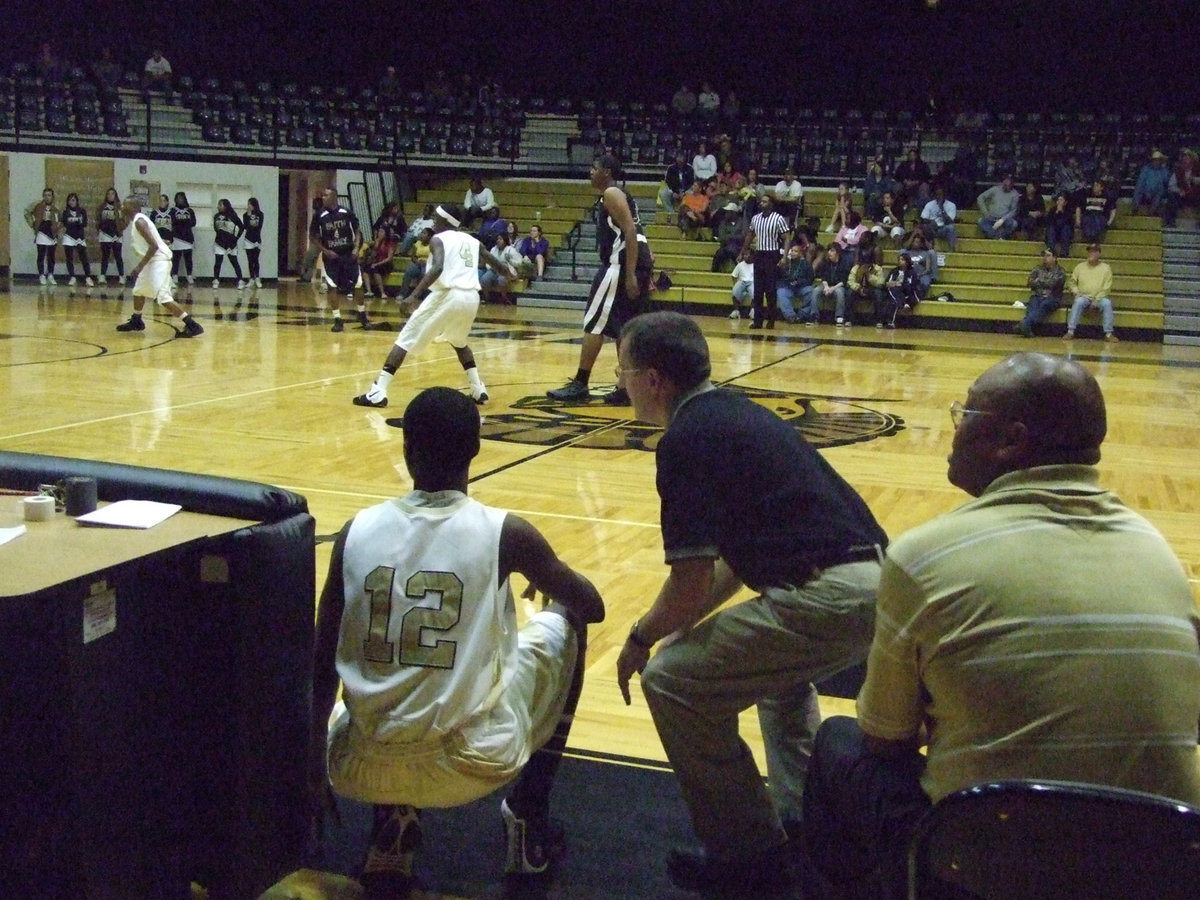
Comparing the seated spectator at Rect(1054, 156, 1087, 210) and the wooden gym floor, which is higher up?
the seated spectator at Rect(1054, 156, 1087, 210)

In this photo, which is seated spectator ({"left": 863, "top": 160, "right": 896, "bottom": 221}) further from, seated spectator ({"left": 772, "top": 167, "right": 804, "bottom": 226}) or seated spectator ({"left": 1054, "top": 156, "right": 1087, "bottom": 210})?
seated spectator ({"left": 1054, "top": 156, "right": 1087, "bottom": 210})

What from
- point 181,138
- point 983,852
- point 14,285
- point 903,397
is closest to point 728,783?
point 983,852

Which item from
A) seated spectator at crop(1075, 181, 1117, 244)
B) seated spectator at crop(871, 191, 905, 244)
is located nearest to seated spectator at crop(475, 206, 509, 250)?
seated spectator at crop(871, 191, 905, 244)

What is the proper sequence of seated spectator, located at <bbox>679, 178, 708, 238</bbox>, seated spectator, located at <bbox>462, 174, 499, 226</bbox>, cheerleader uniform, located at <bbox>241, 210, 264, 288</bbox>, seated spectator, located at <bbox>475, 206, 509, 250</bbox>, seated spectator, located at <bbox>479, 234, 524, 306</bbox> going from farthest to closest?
cheerleader uniform, located at <bbox>241, 210, 264, 288</bbox>, seated spectator, located at <bbox>462, 174, 499, 226</bbox>, seated spectator, located at <bbox>679, 178, 708, 238</bbox>, seated spectator, located at <bbox>475, 206, 509, 250</bbox>, seated spectator, located at <bbox>479, 234, 524, 306</bbox>

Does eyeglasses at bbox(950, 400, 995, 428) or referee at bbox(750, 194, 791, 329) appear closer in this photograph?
eyeglasses at bbox(950, 400, 995, 428)

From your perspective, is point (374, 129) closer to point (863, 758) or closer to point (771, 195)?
point (771, 195)

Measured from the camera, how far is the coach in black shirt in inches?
102

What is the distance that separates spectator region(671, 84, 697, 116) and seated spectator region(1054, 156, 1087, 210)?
7152 mm

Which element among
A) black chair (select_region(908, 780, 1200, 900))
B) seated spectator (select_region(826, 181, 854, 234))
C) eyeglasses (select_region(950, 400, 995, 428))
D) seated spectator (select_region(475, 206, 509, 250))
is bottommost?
black chair (select_region(908, 780, 1200, 900))

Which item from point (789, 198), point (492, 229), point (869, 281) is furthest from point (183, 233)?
point (869, 281)

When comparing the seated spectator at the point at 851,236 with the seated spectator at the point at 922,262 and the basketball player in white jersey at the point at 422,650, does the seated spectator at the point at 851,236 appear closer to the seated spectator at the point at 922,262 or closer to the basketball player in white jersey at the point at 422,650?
the seated spectator at the point at 922,262

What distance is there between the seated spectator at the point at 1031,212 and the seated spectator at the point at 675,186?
517cm

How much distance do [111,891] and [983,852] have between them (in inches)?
57.9

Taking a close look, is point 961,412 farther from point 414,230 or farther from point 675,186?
point 675,186
